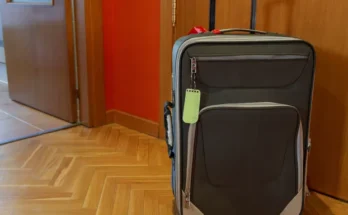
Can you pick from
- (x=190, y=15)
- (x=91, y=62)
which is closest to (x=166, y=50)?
(x=190, y=15)

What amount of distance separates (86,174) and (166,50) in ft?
2.31

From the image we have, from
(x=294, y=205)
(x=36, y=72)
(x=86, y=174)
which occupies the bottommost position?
(x=86, y=174)

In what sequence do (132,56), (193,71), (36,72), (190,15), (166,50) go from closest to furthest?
(193,71) → (190,15) → (166,50) → (132,56) → (36,72)

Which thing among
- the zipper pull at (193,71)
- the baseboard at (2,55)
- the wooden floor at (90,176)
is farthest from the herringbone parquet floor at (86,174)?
the baseboard at (2,55)

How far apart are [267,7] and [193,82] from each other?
0.62m

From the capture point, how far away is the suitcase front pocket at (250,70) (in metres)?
1.02

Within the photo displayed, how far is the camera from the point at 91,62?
6.90 feet

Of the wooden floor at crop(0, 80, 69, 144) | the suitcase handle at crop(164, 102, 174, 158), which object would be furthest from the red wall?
the suitcase handle at crop(164, 102, 174, 158)

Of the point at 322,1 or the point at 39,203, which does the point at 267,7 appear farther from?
the point at 39,203

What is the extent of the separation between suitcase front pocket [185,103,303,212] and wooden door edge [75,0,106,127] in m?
1.22

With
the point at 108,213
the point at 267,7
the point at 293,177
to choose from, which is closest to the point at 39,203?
the point at 108,213

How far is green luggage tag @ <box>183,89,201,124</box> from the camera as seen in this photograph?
1.01m

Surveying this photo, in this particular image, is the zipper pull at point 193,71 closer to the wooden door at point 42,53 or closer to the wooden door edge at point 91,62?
the wooden door edge at point 91,62

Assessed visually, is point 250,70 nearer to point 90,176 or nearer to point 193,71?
point 193,71
